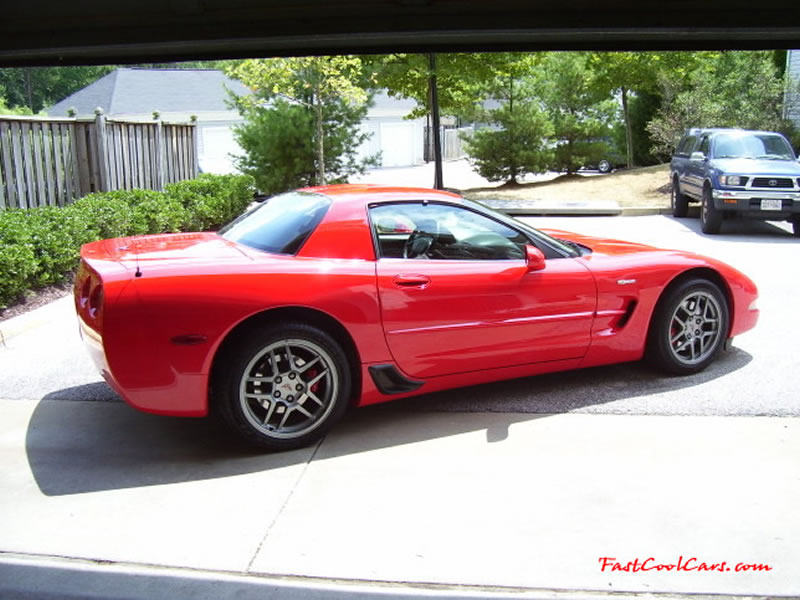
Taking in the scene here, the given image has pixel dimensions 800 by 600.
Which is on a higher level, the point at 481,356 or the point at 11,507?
the point at 481,356

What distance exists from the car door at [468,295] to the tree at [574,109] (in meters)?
21.9

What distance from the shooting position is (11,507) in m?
3.81

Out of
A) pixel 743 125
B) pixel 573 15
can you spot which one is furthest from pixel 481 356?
pixel 743 125

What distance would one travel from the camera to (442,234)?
16.5ft

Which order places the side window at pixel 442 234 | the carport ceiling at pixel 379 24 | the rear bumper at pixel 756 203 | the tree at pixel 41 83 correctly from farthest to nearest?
the tree at pixel 41 83 < the rear bumper at pixel 756 203 < the side window at pixel 442 234 < the carport ceiling at pixel 379 24

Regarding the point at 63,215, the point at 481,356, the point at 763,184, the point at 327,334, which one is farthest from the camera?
the point at 763,184

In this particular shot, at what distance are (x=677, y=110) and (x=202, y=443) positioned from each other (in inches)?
766

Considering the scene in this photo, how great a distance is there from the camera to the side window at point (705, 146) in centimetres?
1445

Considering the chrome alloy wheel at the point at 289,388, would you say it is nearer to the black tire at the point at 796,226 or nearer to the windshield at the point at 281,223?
the windshield at the point at 281,223

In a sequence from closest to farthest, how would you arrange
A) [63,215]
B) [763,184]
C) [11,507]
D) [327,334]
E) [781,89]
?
[11,507], [327,334], [63,215], [763,184], [781,89]

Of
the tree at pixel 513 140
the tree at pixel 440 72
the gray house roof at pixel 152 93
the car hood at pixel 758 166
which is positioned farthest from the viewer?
the gray house roof at pixel 152 93

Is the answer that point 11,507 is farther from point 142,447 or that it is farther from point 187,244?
point 187,244

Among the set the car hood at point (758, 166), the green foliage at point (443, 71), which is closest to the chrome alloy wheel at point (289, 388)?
the car hood at point (758, 166)

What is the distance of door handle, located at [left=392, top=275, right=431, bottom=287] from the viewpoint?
15.2 ft
